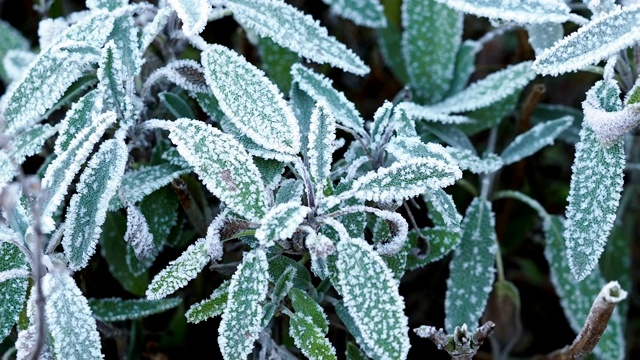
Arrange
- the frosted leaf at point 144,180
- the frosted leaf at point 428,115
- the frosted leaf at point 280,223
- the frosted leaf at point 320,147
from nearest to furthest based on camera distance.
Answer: the frosted leaf at point 280,223, the frosted leaf at point 320,147, the frosted leaf at point 144,180, the frosted leaf at point 428,115

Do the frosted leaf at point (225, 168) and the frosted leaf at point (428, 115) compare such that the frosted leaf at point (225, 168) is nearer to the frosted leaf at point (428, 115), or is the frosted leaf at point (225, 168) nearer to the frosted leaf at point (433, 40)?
the frosted leaf at point (428, 115)

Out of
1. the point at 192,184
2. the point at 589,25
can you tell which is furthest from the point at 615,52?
the point at 192,184

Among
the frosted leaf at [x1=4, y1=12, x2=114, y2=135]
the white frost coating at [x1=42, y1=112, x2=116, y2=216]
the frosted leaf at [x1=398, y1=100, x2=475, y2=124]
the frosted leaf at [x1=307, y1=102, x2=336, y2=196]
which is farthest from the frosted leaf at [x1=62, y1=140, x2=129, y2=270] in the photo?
the frosted leaf at [x1=398, y1=100, x2=475, y2=124]

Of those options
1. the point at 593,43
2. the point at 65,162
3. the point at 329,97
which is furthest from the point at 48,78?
the point at 593,43

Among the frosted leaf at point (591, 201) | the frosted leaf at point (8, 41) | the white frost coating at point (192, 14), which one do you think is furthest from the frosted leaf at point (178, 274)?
the frosted leaf at point (8, 41)

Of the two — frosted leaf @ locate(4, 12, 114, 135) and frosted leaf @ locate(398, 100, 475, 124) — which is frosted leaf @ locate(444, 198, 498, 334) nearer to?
frosted leaf @ locate(398, 100, 475, 124)

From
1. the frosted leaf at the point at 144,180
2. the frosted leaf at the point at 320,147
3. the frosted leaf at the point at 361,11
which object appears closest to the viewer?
the frosted leaf at the point at 320,147

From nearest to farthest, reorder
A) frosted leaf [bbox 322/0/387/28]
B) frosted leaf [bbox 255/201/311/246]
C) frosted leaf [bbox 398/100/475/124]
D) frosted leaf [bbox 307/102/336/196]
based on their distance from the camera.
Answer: frosted leaf [bbox 255/201/311/246]
frosted leaf [bbox 307/102/336/196]
frosted leaf [bbox 398/100/475/124]
frosted leaf [bbox 322/0/387/28]
